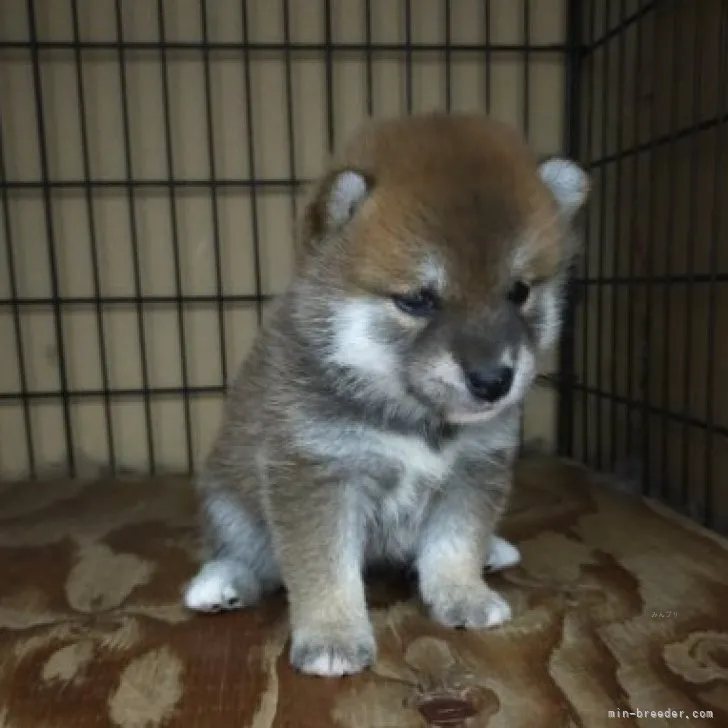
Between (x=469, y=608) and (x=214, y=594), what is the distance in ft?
1.38

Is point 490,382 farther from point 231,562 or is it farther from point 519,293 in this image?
point 231,562

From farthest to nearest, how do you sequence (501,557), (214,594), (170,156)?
1. (170,156)
2. (501,557)
3. (214,594)

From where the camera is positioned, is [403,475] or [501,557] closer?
[403,475]

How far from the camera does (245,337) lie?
7.50ft

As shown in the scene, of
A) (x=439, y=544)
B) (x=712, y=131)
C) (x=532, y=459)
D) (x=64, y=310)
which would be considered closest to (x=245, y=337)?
(x=64, y=310)

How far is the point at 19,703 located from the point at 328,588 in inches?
17.2

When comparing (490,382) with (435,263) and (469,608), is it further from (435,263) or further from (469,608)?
(469,608)

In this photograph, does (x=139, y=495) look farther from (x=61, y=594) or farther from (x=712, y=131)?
(x=712, y=131)

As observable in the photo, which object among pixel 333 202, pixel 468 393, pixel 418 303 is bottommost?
pixel 468 393

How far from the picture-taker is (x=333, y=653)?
111 centimetres

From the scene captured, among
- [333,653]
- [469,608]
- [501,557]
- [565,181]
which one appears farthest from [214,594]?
[565,181]

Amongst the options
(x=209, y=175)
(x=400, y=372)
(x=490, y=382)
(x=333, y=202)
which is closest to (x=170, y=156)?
(x=209, y=175)

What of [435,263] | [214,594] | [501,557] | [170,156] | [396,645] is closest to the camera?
[435,263]

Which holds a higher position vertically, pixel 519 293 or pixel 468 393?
pixel 519 293
